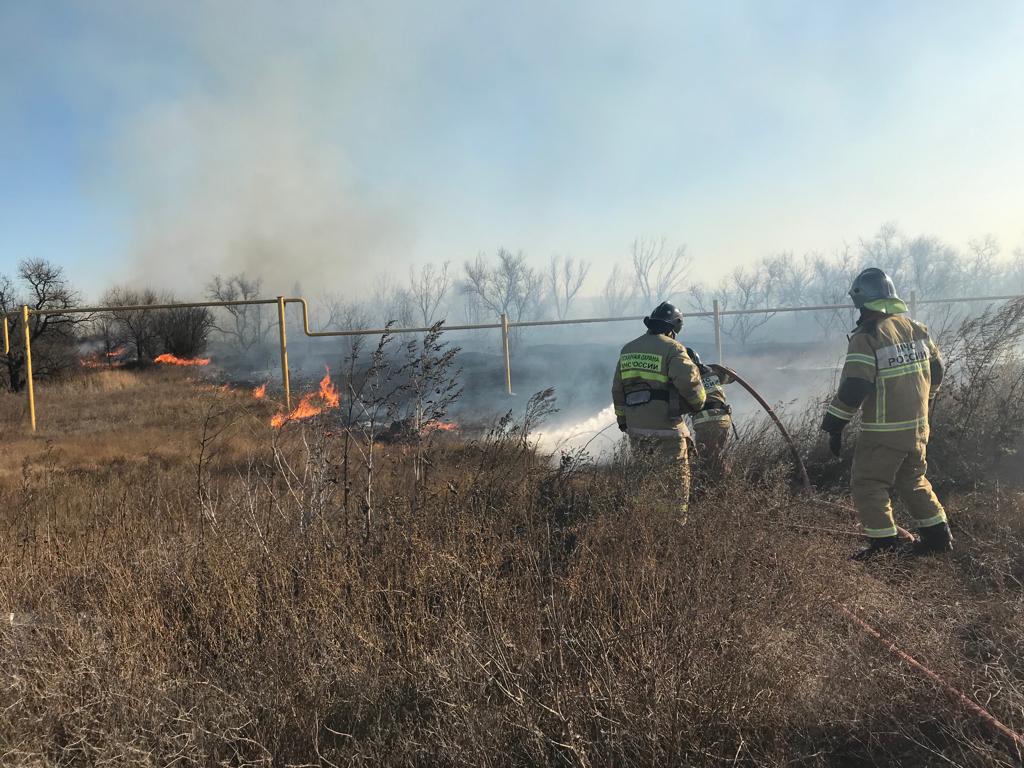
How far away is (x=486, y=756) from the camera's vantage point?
1.97 metres

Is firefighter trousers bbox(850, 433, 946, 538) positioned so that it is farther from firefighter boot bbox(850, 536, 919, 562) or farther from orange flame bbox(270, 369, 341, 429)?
orange flame bbox(270, 369, 341, 429)

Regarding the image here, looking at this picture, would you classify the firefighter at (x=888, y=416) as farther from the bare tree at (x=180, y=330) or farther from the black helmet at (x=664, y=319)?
the bare tree at (x=180, y=330)

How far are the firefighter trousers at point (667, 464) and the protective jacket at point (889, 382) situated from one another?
113 cm

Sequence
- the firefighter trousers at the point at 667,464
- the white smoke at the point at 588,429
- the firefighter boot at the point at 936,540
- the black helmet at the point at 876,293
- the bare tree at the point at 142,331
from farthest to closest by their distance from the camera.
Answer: the bare tree at the point at 142,331
the white smoke at the point at 588,429
the black helmet at the point at 876,293
the firefighter boot at the point at 936,540
the firefighter trousers at the point at 667,464

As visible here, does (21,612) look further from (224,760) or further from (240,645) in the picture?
(224,760)

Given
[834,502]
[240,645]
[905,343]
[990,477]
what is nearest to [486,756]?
[240,645]

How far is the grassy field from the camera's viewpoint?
204 cm

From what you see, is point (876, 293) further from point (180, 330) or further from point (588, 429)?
point (180, 330)

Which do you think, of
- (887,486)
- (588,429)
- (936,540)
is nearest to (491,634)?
(887,486)

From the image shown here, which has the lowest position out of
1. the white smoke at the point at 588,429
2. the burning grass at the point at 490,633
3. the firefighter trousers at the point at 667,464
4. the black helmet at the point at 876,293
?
the white smoke at the point at 588,429

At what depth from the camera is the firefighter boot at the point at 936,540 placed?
398cm

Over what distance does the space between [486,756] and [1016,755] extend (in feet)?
5.30

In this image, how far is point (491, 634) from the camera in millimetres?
2453

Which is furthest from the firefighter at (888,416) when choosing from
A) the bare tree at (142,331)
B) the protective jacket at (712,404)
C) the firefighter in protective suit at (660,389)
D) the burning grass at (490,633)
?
the bare tree at (142,331)
